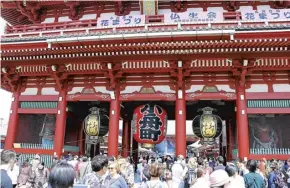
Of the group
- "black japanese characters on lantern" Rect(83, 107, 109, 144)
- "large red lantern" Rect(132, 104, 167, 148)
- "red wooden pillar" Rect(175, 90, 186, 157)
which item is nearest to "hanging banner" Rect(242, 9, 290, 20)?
"red wooden pillar" Rect(175, 90, 186, 157)

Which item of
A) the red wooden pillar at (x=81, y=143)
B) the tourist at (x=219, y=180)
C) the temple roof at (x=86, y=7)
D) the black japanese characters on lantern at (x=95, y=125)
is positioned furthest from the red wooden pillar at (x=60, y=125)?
the tourist at (x=219, y=180)

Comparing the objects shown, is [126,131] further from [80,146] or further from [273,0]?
[273,0]

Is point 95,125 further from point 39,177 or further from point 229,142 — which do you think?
point 229,142

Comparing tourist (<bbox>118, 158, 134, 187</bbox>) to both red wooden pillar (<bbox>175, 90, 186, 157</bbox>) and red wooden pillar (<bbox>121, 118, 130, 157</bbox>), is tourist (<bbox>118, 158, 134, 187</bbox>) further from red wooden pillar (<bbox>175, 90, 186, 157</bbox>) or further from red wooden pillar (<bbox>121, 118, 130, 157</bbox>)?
red wooden pillar (<bbox>121, 118, 130, 157</bbox>)

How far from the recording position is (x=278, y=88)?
12266mm

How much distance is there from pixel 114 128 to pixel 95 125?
1280mm

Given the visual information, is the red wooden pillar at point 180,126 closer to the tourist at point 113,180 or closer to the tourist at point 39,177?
the tourist at point 39,177

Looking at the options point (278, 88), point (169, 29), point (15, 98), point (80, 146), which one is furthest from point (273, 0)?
point (15, 98)

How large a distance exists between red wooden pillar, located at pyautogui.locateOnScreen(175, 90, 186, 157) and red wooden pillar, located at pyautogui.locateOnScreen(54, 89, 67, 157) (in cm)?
526

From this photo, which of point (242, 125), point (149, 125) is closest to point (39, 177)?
point (149, 125)

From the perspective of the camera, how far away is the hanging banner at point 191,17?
1276cm

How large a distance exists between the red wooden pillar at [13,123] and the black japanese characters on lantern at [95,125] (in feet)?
11.7

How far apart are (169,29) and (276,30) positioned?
4.00 meters

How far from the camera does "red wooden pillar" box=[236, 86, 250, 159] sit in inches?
457
